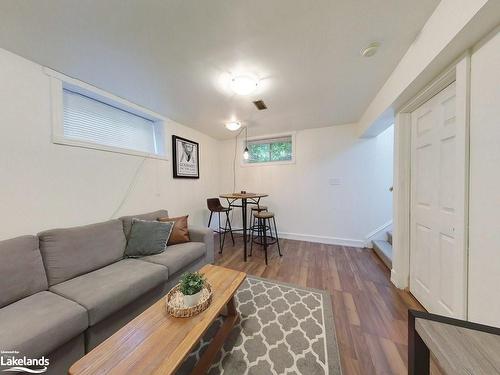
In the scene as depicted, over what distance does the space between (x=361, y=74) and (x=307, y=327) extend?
2.46m

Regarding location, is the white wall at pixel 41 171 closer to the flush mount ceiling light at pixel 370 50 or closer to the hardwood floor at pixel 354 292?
the hardwood floor at pixel 354 292

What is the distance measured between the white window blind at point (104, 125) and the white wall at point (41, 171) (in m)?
0.22

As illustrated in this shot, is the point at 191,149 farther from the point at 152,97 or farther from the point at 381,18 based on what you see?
the point at 381,18

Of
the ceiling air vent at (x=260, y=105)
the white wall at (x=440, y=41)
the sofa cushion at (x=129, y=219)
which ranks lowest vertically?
the sofa cushion at (x=129, y=219)

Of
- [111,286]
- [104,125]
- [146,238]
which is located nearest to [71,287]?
[111,286]

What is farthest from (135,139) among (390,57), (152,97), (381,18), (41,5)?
(390,57)

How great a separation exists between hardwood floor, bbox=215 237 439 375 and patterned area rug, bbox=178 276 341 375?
0.45ft

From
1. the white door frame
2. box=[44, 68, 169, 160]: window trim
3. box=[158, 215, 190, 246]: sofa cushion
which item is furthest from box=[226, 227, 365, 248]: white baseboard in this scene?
box=[44, 68, 169, 160]: window trim

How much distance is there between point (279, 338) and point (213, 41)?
2391 mm

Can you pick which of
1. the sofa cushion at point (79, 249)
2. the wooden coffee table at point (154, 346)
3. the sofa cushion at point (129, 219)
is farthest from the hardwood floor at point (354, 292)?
the sofa cushion at point (79, 249)

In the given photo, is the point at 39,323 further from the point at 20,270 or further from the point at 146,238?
the point at 146,238

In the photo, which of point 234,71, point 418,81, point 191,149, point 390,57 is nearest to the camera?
point 418,81

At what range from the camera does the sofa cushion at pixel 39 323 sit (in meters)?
0.92

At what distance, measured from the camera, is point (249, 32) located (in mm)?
1302
